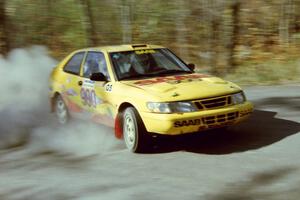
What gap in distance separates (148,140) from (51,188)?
71.1 inches

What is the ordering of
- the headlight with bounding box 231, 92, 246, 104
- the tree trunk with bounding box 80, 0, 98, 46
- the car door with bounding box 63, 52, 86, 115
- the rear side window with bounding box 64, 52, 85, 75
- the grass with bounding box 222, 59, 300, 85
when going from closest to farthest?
the headlight with bounding box 231, 92, 246, 104
the car door with bounding box 63, 52, 86, 115
the rear side window with bounding box 64, 52, 85, 75
the grass with bounding box 222, 59, 300, 85
the tree trunk with bounding box 80, 0, 98, 46

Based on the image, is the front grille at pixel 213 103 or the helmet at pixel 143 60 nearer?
the front grille at pixel 213 103

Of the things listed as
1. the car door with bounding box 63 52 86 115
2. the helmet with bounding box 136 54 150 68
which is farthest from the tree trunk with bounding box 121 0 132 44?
the helmet with bounding box 136 54 150 68

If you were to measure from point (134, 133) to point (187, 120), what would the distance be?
869 mm

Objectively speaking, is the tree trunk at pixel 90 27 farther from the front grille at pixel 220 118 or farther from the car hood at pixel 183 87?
the front grille at pixel 220 118

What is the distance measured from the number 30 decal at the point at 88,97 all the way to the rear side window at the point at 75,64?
23.5 inches

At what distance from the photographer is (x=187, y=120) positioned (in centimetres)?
670

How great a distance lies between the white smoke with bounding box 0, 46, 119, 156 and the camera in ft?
26.7

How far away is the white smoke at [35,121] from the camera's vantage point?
26.7ft

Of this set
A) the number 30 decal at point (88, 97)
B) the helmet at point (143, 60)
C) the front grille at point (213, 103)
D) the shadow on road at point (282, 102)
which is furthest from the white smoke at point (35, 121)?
the shadow on road at point (282, 102)

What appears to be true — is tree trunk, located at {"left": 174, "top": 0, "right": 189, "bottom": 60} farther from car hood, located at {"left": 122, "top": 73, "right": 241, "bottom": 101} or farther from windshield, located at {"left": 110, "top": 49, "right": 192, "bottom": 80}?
car hood, located at {"left": 122, "top": 73, "right": 241, "bottom": 101}

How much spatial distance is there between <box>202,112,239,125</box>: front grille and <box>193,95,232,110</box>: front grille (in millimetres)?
148

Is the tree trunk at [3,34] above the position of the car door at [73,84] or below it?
above

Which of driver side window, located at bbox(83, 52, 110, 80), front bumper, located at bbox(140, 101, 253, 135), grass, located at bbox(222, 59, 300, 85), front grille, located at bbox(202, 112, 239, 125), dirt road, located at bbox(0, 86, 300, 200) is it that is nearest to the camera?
dirt road, located at bbox(0, 86, 300, 200)
